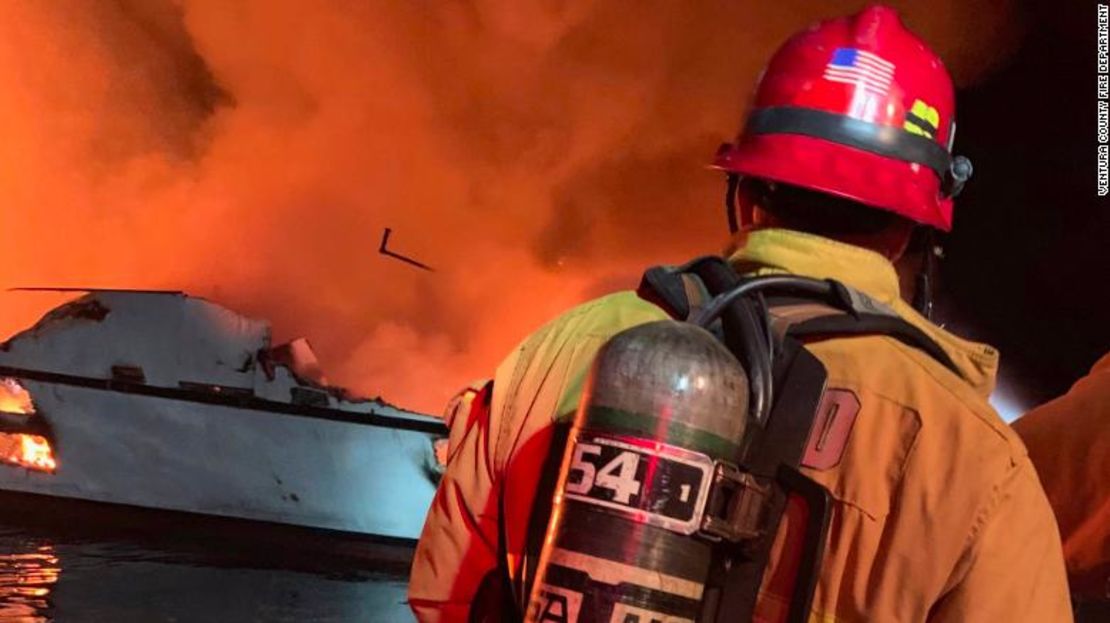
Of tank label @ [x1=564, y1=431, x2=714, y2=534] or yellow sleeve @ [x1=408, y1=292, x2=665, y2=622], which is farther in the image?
yellow sleeve @ [x1=408, y1=292, x2=665, y2=622]

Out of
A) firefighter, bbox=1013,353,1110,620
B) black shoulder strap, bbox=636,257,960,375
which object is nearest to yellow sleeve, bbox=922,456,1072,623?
black shoulder strap, bbox=636,257,960,375

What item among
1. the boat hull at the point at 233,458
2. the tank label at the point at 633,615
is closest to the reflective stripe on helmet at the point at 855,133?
the tank label at the point at 633,615

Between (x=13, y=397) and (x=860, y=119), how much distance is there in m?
6.21

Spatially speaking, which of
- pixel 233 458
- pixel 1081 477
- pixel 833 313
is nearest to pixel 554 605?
pixel 833 313

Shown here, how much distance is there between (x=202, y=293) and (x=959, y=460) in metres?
7.00

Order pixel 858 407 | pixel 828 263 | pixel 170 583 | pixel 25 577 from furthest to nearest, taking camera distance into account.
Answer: pixel 170 583
pixel 25 577
pixel 828 263
pixel 858 407

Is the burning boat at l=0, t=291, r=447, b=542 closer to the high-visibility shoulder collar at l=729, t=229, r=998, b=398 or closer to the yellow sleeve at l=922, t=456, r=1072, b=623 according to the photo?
the high-visibility shoulder collar at l=729, t=229, r=998, b=398

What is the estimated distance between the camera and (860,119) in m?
1.27

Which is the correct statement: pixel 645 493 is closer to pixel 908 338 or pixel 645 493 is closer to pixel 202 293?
pixel 908 338

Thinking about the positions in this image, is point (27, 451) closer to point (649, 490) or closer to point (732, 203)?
point (732, 203)

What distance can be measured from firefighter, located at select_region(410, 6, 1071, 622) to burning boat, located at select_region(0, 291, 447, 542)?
5.03m

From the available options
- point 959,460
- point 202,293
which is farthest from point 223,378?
point 959,460

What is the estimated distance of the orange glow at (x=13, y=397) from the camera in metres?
6.14

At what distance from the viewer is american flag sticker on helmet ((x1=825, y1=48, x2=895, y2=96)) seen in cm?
127
